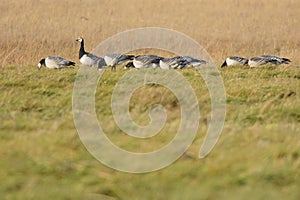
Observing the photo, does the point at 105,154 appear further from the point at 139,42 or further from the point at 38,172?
the point at 139,42

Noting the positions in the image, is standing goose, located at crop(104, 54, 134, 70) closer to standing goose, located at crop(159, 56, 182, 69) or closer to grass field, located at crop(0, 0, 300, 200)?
grass field, located at crop(0, 0, 300, 200)

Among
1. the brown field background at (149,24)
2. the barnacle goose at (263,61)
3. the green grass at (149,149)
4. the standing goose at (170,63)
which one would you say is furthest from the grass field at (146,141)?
the standing goose at (170,63)

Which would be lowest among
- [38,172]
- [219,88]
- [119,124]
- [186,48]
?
[38,172]

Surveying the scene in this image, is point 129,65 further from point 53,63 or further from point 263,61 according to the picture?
point 263,61

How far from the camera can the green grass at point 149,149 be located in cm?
416

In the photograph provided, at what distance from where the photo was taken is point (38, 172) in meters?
4.48

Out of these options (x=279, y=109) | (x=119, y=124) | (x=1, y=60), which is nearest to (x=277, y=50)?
(x=1, y=60)

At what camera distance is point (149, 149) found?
5.00 meters

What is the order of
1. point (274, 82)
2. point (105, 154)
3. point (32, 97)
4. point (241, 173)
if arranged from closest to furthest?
point (241, 173) → point (105, 154) → point (32, 97) → point (274, 82)

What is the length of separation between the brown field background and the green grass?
18.7 feet

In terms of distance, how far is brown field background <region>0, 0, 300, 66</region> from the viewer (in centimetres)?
1497

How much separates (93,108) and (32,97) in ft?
4.26

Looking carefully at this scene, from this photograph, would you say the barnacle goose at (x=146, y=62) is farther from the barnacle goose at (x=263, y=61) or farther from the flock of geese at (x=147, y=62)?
the barnacle goose at (x=263, y=61)

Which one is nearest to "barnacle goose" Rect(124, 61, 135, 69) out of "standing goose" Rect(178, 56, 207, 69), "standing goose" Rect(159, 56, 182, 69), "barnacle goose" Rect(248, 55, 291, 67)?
"standing goose" Rect(159, 56, 182, 69)
